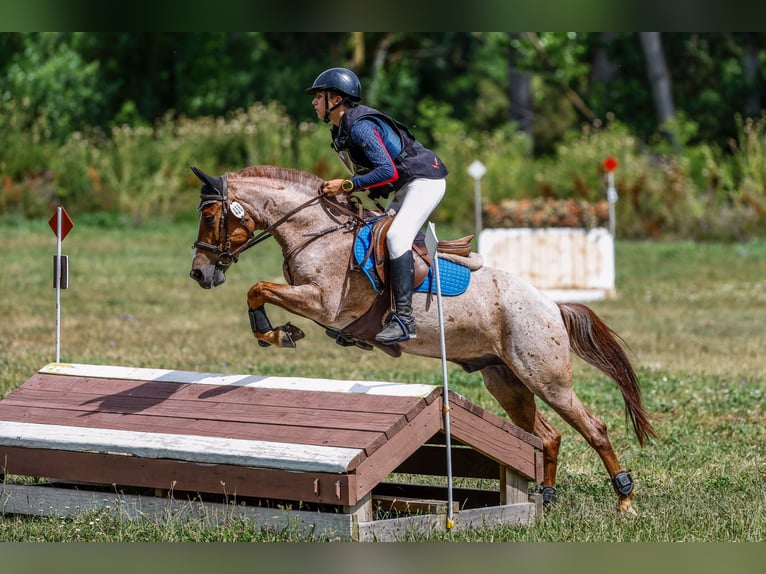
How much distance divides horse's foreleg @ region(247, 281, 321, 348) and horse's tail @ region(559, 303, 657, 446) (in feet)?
4.68

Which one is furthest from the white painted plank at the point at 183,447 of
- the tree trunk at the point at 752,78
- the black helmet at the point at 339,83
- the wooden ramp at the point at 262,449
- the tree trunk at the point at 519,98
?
the tree trunk at the point at 519,98

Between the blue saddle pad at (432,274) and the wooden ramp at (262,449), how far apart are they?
20.8 inches

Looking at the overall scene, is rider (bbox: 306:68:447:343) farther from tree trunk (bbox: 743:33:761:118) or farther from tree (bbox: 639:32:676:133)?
tree trunk (bbox: 743:33:761:118)

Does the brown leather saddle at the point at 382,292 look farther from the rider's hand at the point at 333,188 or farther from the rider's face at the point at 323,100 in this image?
the rider's face at the point at 323,100

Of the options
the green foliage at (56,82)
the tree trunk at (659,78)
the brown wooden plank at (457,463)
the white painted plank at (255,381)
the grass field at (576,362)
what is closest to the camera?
the white painted plank at (255,381)

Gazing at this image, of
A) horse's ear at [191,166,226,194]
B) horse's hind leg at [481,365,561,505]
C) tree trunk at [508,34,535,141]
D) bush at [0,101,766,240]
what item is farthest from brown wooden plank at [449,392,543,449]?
tree trunk at [508,34,535,141]

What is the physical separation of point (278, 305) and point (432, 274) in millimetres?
781

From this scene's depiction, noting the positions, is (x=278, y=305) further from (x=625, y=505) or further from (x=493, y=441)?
(x=625, y=505)

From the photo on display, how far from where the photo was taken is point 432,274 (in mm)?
5488

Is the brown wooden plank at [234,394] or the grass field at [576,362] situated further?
the grass field at [576,362]

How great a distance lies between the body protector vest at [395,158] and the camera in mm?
5371

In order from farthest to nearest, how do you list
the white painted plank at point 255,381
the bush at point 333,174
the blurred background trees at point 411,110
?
the blurred background trees at point 411,110, the bush at point 333,174, the white painted plank at point 255,381
